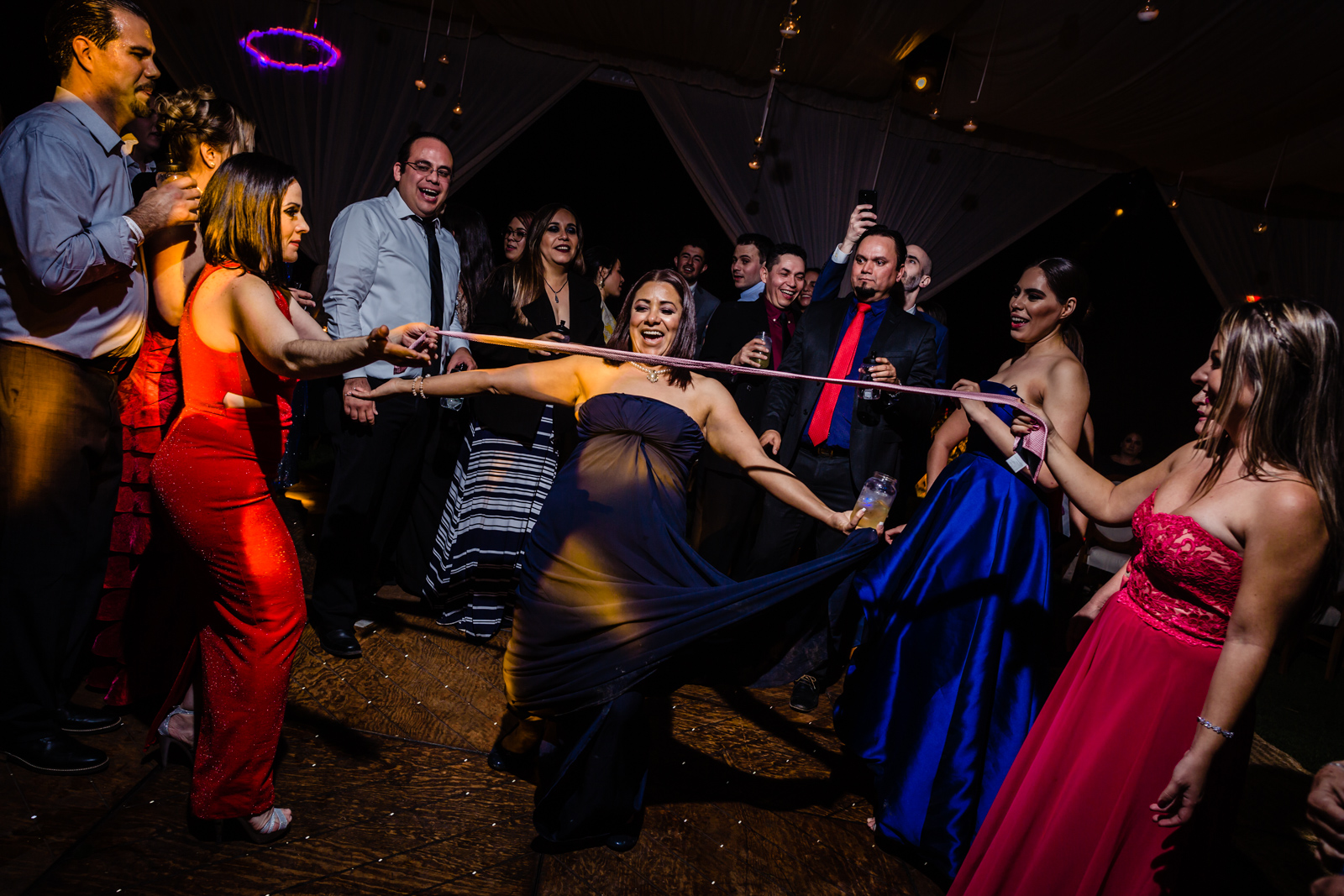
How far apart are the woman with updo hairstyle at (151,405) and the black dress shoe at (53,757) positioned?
0.31 metres

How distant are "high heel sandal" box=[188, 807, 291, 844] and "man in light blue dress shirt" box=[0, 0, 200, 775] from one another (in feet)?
1.46

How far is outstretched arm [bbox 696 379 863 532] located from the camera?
90.3 inches

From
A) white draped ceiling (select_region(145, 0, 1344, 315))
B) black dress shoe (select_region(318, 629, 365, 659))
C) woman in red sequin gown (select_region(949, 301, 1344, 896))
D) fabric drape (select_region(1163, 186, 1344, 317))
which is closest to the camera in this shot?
woman in red sequin gown (select_region(949, 301, 1344, 896))

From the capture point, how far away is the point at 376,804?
6.70 ft

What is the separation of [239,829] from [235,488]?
34.3 inches

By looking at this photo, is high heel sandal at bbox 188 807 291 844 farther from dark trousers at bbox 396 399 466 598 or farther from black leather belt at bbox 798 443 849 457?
black leather belt at bbox 798 443 849 457

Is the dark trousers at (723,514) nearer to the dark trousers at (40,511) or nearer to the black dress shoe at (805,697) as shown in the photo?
the black dress shoe at (805,697)

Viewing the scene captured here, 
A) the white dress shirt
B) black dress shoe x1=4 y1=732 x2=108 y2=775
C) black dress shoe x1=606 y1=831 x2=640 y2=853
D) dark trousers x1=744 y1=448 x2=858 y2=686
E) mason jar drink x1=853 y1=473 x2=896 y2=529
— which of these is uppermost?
the white dress shirt

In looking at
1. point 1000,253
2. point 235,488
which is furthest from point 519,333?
point 1000,253

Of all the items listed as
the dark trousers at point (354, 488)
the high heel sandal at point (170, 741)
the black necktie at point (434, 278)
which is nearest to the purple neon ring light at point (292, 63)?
the black necktie at point (434, 278)

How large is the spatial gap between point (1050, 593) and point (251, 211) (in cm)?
253

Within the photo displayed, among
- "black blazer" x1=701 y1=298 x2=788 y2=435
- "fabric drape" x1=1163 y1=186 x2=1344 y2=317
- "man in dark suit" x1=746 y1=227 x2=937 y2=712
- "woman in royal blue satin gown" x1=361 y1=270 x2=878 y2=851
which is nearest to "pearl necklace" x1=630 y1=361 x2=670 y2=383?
"woman in royal blue satin gown" x1=361 y1=270 x2=878 y2=851

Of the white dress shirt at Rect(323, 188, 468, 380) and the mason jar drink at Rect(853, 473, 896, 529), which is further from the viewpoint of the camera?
the white dress shirt at Rect(323, 188, 468, 380)

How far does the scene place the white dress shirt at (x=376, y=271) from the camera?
9.49 ft
